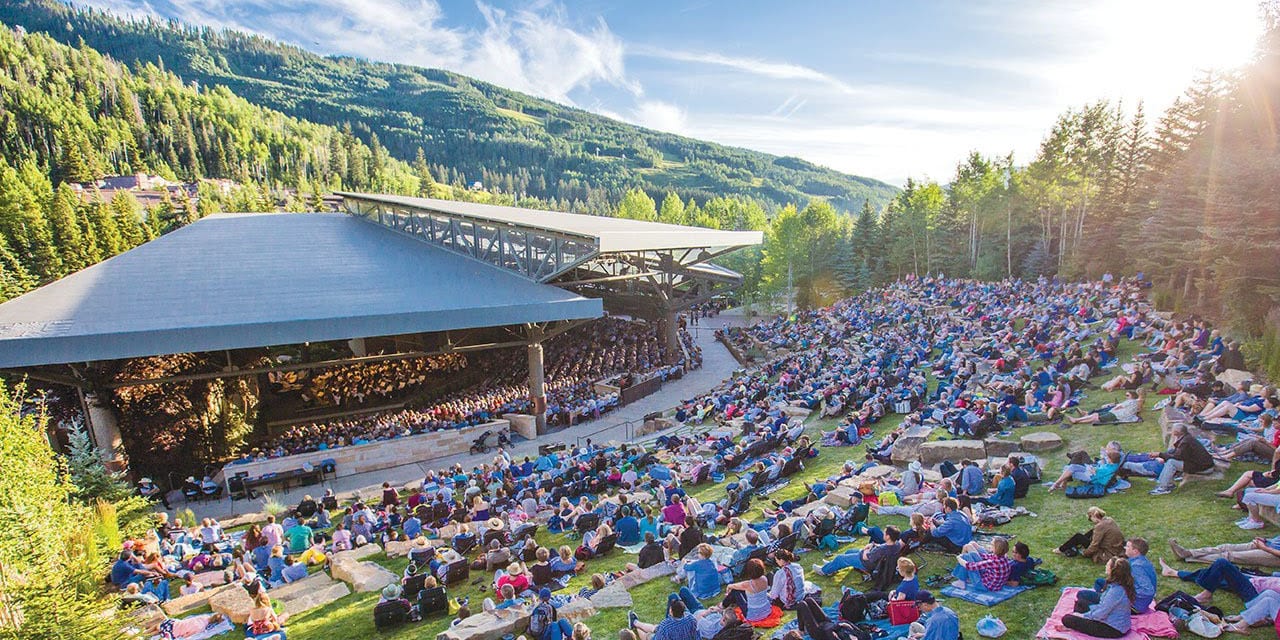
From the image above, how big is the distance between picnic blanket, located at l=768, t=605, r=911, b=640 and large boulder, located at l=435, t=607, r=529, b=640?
9.75 feet

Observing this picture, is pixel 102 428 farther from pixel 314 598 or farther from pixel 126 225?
pixel 126 225

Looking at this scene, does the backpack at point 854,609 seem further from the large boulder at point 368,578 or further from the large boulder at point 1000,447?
the large boulder at point 368,578

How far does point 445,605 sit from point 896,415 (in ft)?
38.7

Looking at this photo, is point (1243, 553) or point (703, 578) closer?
point (1243, 553)

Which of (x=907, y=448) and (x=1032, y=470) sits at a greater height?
(x=1032, y=470)

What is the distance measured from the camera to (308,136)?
16788 cm

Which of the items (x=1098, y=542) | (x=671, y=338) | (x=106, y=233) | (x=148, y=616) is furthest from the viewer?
(x=106, y=233)

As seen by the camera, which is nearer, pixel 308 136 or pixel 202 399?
pixel 202 399

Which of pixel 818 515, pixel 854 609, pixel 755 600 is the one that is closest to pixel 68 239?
pixel 818 515

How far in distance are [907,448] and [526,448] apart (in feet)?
37.6

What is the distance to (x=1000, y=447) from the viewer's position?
1109 cm

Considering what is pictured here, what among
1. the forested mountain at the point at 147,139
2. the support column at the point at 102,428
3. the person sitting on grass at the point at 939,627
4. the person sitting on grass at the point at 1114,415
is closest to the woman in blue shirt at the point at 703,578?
the person sitting on grass at the point at 939,627

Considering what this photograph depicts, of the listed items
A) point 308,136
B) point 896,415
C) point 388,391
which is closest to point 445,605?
point 896,415

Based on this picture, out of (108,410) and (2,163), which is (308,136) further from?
(108,410)
